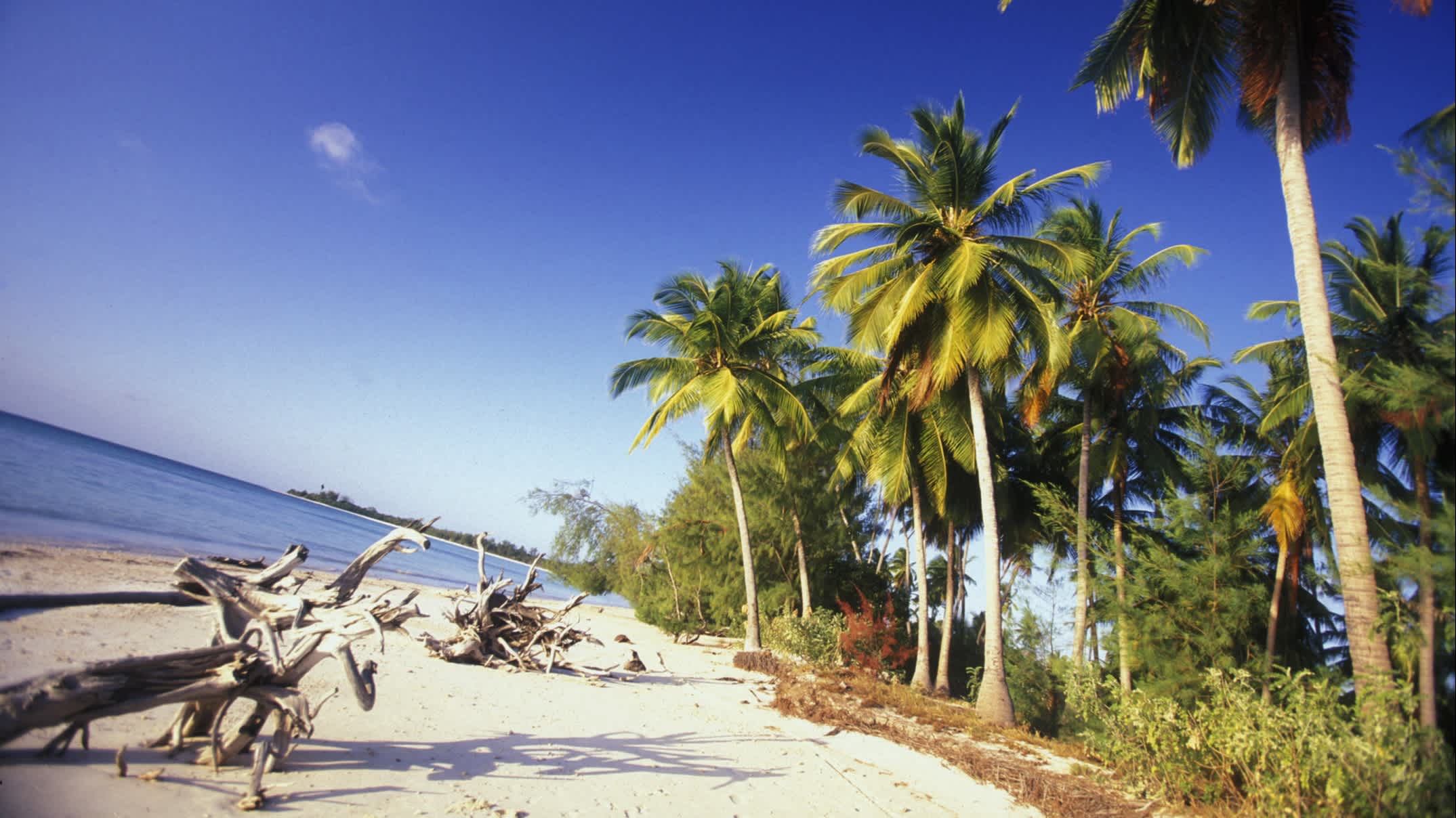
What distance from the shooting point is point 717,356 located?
16812 mm

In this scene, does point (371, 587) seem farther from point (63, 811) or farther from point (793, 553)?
point (63, 811)

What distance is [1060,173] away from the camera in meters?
11.2

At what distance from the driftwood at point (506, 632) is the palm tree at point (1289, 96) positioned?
9.07 m

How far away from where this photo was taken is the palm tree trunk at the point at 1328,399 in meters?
5.10

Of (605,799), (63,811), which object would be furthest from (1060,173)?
(63,811)

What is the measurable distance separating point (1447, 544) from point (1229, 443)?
13.7 m

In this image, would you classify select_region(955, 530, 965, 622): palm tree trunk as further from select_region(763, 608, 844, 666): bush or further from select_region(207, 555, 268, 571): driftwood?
select_region(207, 555, 268, 571): driftwood

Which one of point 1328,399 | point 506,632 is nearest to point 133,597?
point 506,632

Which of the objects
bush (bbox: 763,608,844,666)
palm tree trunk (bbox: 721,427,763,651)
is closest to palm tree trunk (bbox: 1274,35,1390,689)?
bush (bbox: 763,608,844,666)

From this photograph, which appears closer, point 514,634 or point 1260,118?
point 1260,118

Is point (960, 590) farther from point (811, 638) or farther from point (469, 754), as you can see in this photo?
point (469, 754)

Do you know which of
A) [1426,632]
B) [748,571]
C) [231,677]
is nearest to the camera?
[231,677]

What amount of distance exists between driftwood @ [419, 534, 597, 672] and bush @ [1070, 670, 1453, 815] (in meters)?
7.48

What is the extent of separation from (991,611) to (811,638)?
17.4 ft
